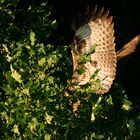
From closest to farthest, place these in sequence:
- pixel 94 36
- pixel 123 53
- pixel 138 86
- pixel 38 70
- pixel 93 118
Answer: pixel 93 118 → pixel 38 70 → pixel 94 36 → pixel 123 53 → pixel 138 86

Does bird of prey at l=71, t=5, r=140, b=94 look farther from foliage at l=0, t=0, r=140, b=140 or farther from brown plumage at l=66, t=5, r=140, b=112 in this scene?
foliage at l=0, t=0, r=140, b=140

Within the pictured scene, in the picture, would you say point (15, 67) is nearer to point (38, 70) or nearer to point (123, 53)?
point (38, 70)

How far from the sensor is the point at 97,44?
16.9 ft

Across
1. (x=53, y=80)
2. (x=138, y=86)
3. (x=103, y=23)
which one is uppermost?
(x=103, y=23)

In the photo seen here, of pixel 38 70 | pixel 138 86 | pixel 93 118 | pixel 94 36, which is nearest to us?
pixel 93 118

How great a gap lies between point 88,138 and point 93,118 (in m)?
0.17

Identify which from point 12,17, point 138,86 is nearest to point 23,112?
point 12,17

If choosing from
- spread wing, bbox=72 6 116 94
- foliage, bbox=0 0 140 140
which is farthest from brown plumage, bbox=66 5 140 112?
foliage, bbox=0 0 140 140

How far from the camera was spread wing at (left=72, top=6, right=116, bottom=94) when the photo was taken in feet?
15.9

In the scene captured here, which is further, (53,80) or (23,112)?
(53,80)

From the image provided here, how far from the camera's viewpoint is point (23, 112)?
3.51 meters

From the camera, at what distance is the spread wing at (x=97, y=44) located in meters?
4.86

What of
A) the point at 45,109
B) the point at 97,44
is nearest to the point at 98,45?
the point at 97,44

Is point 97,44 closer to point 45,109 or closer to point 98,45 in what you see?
point 98,45
